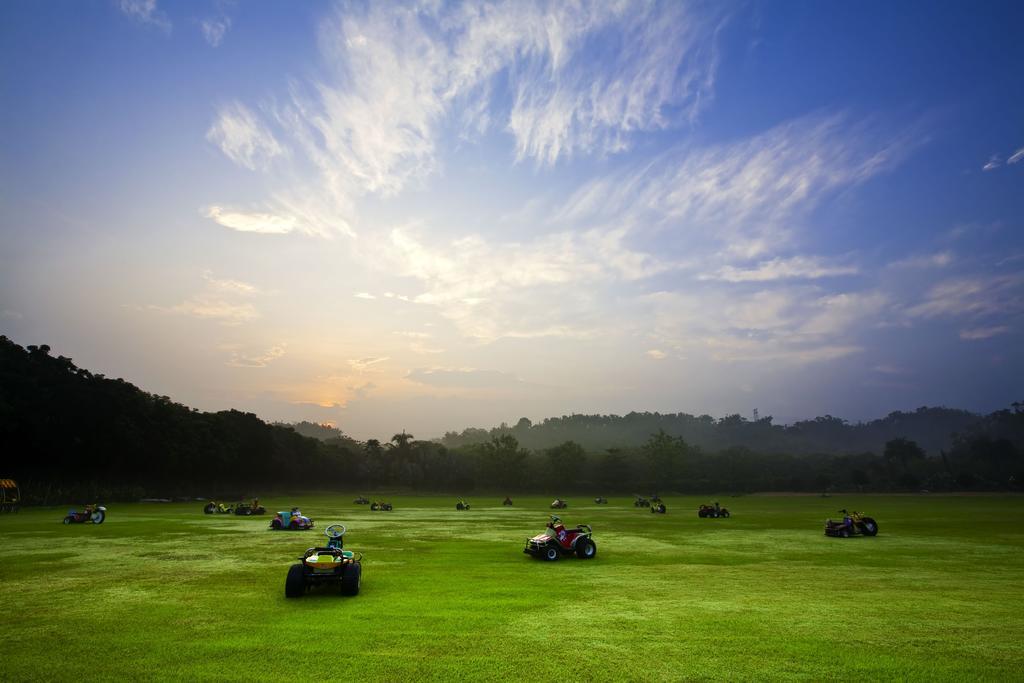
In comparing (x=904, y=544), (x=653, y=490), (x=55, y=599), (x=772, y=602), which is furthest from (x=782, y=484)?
(x=55, y=599)

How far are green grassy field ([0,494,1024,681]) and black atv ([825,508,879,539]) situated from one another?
6126 millimetres

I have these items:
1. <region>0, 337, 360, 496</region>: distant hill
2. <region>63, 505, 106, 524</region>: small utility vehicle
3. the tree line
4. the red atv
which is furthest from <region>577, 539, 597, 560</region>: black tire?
<region>0, 337, 360, 496</region>: distant hill

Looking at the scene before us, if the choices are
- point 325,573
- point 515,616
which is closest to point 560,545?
point 515,616

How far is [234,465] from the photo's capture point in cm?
9425

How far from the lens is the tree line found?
65312 mm

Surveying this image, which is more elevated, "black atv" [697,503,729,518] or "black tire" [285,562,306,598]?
"black tire" [285,562,306,598]

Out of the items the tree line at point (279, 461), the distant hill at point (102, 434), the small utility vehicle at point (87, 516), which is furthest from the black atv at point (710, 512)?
the distant hill at point (102, 434)

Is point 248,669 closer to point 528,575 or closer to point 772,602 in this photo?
point 528,575

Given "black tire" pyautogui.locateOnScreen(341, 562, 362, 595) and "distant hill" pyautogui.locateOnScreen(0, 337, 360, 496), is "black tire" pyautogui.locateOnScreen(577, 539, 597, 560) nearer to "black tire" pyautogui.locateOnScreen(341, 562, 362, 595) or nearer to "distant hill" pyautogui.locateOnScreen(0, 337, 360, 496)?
"black tire" pyautogui.locateOnScreen(341, 562, 362, 595)

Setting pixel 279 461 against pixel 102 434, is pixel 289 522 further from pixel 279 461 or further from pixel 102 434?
pixel 279 461

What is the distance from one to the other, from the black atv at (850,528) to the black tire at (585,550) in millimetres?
17412

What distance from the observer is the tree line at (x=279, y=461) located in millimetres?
65312

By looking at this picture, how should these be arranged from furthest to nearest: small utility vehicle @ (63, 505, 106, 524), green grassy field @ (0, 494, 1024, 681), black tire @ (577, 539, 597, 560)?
small utility vehicle @ (63, 505, 106, 524), black tire @ (577, 539, 597, 560), green grassy field @ (0, 494, 1024, 681)

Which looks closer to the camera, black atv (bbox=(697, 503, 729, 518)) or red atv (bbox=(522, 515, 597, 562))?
red atv (bbox=(522, 515, 597, 562))
